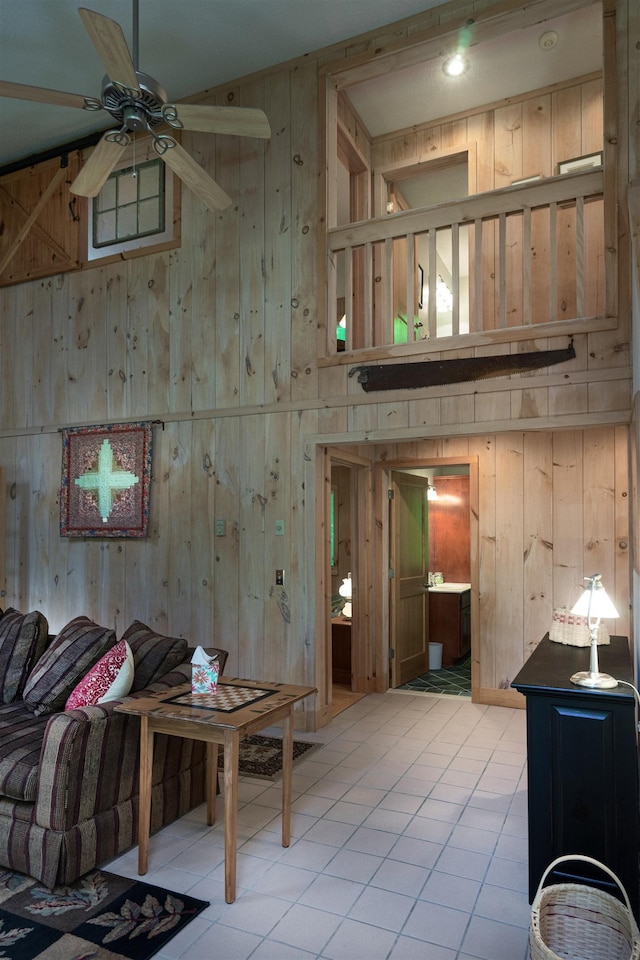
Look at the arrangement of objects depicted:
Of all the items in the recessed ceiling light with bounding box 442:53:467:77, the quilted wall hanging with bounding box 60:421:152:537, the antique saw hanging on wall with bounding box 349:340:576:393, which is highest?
the recessed ceiling light with bounding box 442:53:467:77

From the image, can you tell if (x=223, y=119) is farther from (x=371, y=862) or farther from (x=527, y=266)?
(x=371, y=862)

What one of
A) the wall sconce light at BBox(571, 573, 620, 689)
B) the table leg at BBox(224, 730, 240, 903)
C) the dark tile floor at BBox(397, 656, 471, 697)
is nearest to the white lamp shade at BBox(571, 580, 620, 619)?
the wall sconce light at BBox(571, 573, 620, 689)

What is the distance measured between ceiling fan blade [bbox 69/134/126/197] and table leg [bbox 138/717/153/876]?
2.80 meters

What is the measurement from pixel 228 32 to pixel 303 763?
490 centimetres

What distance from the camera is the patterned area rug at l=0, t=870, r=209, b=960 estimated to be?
2.12m

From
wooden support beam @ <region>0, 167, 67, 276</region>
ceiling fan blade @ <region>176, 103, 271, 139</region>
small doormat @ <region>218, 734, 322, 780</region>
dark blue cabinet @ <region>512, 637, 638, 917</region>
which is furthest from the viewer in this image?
wooden support beam @ <region>0, 167, 67, 276</region>

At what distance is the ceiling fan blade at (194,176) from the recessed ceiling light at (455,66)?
2.19 metres

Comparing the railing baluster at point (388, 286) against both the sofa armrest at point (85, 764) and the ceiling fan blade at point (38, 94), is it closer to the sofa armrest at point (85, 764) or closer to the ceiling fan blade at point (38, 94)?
the ceiling fan blade at point (38, 94)

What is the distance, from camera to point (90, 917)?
2307 millimetres

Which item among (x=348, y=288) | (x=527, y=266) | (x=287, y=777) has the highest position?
(x=348, y=288)

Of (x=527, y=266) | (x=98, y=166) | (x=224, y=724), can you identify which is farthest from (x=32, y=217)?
(x=224, y=724)

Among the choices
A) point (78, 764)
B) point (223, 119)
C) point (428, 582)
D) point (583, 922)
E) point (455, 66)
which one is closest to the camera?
point (583, 922)

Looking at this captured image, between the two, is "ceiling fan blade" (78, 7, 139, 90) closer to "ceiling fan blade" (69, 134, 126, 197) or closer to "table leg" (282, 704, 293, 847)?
"ceiling fan blade" (69, 134, 126, 197)

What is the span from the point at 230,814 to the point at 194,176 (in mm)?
3210
